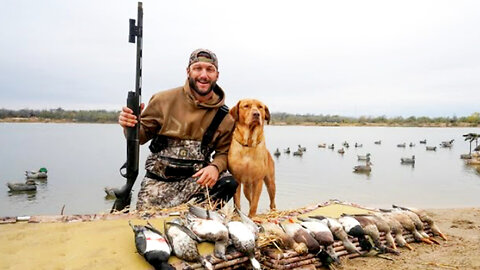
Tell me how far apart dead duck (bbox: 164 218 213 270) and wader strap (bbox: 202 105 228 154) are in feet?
5.69

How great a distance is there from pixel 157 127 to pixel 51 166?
60.6ft

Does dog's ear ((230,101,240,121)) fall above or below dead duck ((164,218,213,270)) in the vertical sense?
above

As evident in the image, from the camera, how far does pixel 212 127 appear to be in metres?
5.54

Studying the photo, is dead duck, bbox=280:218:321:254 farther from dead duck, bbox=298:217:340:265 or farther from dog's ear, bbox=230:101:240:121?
dog's ear, bbox=230:101:240:121

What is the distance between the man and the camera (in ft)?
17.6

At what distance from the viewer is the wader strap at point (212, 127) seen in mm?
5496

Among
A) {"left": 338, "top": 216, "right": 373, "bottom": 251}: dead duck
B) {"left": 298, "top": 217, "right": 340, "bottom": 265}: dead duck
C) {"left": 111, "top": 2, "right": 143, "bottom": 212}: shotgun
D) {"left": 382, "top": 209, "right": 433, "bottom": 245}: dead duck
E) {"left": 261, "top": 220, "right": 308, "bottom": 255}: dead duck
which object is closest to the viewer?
{"left": 261, "top": 220, "right": 308, "bottom": 255}: dead duck

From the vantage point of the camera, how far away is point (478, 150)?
27.0 m

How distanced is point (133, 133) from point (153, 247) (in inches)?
74.5

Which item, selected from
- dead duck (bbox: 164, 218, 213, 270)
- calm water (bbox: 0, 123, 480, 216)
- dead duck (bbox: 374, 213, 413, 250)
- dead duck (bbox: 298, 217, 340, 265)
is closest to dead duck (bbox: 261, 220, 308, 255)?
dead duck (bbox: 298, 217, 340, 265)

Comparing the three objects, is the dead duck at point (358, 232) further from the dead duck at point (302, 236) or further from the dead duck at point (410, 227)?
the dead duck at point (410, 227)

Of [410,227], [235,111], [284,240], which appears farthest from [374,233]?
[235,111]

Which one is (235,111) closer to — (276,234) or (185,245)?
(276,234)

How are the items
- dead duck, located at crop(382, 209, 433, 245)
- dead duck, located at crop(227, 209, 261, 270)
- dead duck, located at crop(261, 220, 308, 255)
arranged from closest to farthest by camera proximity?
dead duck, located at crop(227, 209, 261, 270) → dead duck, located at crop(261, 220, 308, 255) → dead duck, located at crop(382, 209, 433, 245)
